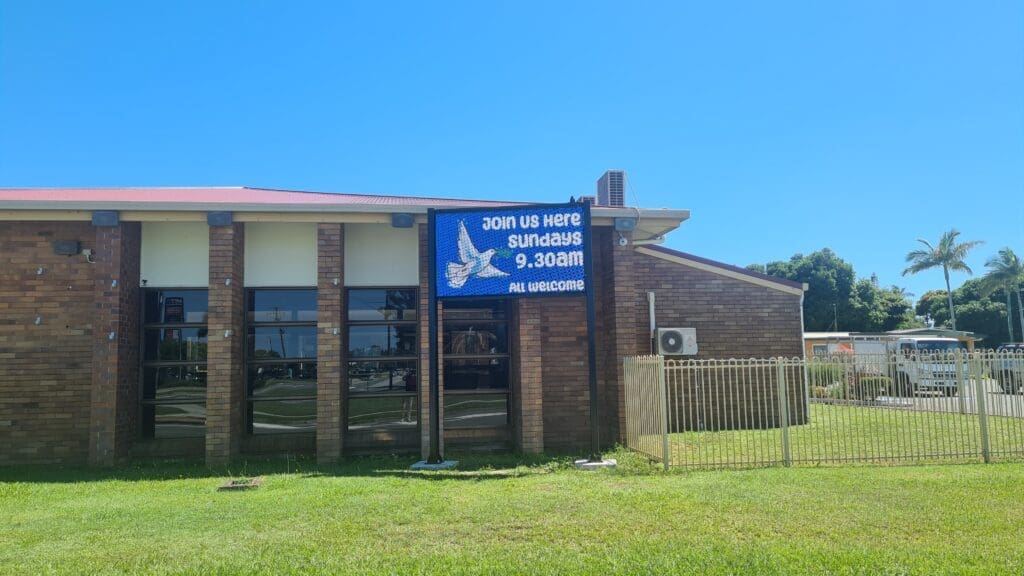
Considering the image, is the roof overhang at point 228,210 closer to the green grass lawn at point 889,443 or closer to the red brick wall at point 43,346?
the red brick wall at point 43,346

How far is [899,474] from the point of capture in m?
8.59

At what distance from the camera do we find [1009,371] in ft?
32.9

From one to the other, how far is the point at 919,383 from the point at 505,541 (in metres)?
7.11

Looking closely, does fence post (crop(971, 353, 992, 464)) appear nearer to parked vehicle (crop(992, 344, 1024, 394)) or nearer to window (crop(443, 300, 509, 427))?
parked vehicle (crop(992, 344, 1024, 394))

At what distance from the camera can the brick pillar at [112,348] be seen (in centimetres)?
985

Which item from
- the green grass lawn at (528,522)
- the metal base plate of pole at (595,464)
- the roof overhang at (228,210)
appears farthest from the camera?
the roof overhang at (228,210)

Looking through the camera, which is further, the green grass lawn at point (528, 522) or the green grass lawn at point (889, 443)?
the green grass lawn at point (889, 443)

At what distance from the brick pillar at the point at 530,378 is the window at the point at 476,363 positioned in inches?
33.0

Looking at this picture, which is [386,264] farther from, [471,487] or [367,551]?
[367,551]

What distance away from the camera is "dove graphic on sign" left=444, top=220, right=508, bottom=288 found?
9844 millimetres

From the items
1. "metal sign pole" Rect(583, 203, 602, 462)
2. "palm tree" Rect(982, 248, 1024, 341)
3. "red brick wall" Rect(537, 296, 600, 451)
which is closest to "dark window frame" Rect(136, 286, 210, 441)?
"red brick wall" Rect(537, 296, 600, 451)

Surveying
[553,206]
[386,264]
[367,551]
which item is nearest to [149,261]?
[386,264]

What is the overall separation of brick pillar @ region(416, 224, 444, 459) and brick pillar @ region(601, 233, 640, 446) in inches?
111

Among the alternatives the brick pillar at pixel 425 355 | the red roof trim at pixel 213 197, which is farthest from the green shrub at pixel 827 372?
the red roof trim at pixel 213 197
